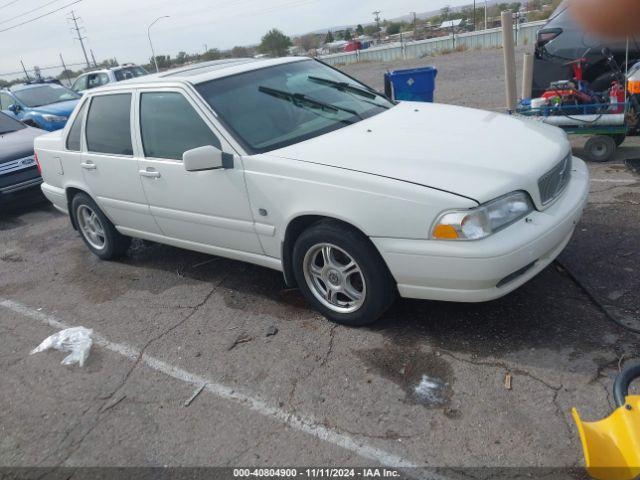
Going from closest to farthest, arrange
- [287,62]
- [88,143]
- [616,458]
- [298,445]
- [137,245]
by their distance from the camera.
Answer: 1. [616,458]
2. [298,445]
3. [287,62]
4. [88,143]
5. [137,245]

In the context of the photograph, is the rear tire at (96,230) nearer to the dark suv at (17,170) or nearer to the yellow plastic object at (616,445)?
the dark suv at (17,170)

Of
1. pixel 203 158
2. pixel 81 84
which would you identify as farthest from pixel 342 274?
pixel 81 84

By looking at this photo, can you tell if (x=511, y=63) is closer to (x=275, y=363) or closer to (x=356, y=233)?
(x=356, y=233)

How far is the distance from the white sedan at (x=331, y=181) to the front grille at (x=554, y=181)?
0.01 meters

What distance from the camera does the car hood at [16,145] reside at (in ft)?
25.3

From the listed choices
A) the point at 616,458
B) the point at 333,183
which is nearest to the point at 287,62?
the point at 333,183

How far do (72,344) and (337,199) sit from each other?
2.27m

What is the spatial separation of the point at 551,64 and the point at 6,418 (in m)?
6.99

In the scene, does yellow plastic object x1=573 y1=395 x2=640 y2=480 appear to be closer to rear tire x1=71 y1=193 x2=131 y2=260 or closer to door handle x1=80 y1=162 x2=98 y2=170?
door handle x1=80 y1=162 x2=98 y2=170

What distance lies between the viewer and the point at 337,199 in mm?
3291

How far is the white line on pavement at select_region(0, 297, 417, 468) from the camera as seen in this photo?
2.64 m

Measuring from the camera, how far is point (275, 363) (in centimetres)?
347

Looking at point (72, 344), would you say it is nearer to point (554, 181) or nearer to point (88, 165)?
point (88, 165)

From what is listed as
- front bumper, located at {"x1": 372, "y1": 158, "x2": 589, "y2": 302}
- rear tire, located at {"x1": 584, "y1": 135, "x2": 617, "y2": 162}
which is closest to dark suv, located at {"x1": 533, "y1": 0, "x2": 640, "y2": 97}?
rear tire, located at {"x1": 584, "y1": 135, "x2": 617, "y2": 162}
